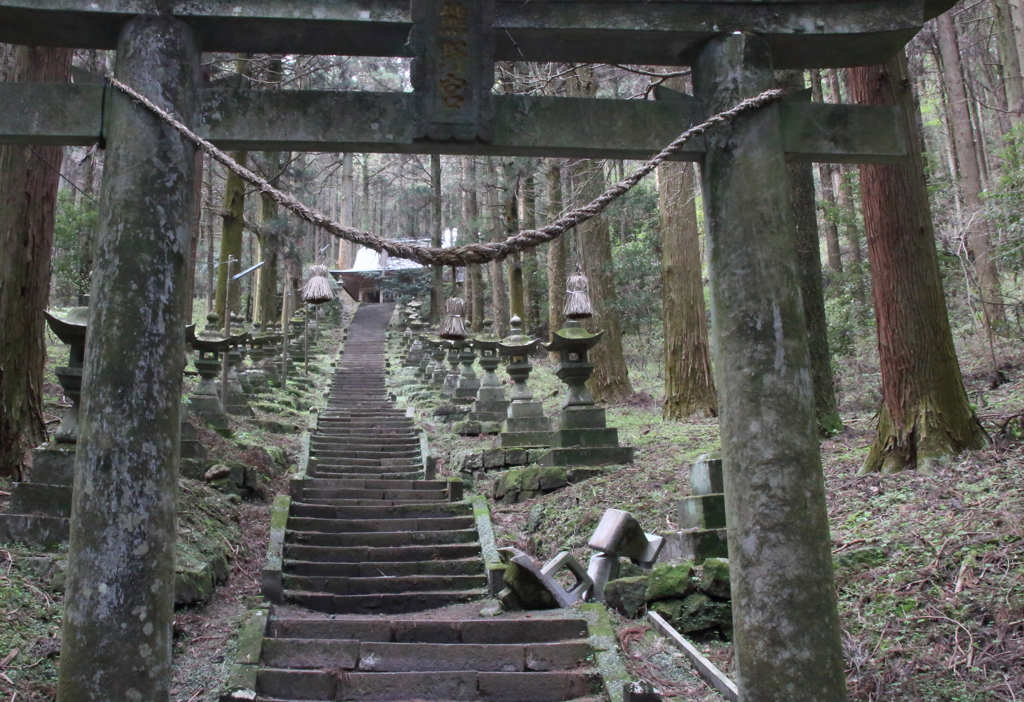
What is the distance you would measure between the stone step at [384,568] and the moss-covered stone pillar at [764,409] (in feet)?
15.1

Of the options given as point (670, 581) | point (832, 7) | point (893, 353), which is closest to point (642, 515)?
point (670, 581)

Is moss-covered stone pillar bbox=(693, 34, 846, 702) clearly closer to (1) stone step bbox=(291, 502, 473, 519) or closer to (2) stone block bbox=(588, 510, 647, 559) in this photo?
(2) stone block bbox=(588, 510, 647, 559)

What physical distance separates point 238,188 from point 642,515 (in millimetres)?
13659

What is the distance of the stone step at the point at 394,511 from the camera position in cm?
891

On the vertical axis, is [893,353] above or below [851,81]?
below

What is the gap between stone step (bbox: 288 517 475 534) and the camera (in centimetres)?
855

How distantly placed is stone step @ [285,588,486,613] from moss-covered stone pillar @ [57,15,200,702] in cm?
371

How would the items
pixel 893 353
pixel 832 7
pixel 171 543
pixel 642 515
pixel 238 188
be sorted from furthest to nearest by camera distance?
pixel 238 188 → pixel 642 515 → pixel 893 353 → pixel 832 7 → pixel 171 543

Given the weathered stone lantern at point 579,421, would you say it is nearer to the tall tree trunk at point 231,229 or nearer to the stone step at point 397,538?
the stone step at point 397,538

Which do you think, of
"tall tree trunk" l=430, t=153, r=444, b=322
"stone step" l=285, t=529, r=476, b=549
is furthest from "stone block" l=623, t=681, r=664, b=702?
"tall tree trunk" l=430, t=153, r=444, b=322

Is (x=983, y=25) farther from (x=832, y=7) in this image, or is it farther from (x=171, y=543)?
(x=171, y=543)

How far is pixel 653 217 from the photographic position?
20.3 m

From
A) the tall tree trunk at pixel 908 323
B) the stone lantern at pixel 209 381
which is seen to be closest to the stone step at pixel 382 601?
the tall tree trunk at pixel 908 323

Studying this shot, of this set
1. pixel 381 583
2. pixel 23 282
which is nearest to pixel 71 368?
pixel 23 282
